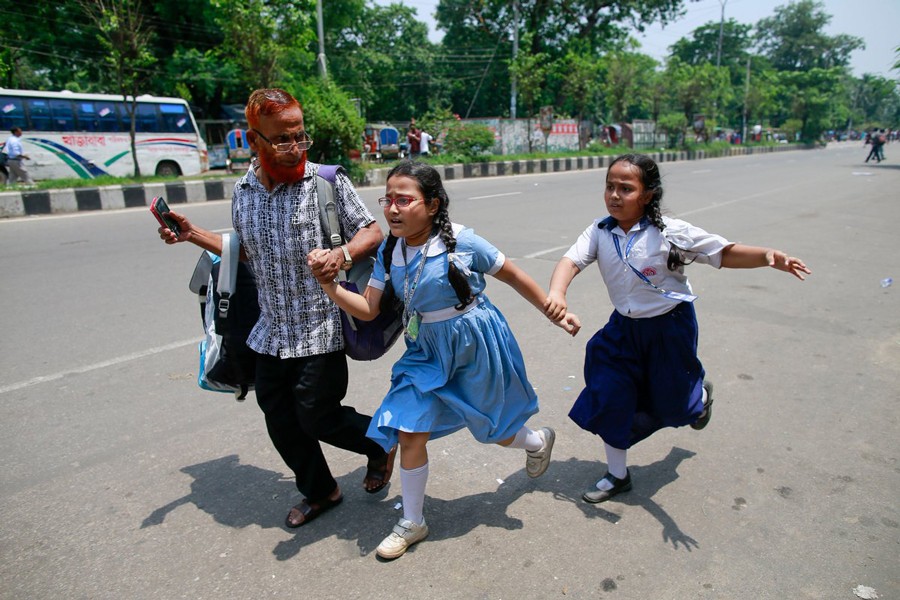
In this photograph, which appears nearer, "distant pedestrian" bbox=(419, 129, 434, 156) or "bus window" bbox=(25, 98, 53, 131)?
"bus window" bbox=(25, 98, 53, 131)

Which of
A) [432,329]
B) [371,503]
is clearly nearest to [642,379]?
[432,329]

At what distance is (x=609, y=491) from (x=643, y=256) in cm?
95

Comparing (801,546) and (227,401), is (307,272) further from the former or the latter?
(801,546)

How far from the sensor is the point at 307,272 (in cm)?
227

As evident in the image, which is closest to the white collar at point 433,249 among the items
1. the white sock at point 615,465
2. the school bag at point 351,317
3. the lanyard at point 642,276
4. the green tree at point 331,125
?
the school bag at point 351,317

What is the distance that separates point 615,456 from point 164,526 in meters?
1.76

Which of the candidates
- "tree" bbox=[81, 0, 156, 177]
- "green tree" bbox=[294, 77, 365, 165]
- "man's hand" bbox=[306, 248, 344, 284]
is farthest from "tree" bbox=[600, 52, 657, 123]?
"man's hand" bbox=[306, 248, 344, 284]

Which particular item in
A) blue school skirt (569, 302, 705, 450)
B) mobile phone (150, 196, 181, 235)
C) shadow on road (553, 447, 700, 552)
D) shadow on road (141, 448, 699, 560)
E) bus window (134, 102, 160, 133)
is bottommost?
shadow on road (553, 447, 700, 552)

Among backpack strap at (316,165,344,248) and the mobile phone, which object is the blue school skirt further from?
the mobile phone

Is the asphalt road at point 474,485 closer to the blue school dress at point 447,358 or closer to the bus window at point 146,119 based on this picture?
the blue school dress at point 447,358

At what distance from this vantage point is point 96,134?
59.7 feet

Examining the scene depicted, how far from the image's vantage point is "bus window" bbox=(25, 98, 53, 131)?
1708 centimetres

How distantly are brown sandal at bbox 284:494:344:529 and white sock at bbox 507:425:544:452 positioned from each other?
0.75 meters

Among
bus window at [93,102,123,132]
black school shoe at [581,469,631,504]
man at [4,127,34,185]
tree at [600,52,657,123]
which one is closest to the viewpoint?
black school shoe at [581,469,631,504]
